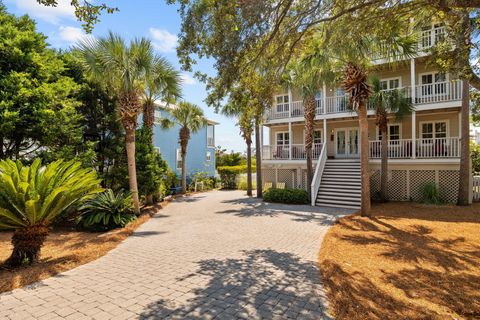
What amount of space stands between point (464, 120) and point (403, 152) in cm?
322

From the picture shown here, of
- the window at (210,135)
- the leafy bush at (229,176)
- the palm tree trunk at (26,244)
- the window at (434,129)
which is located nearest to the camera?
the palm tree trunk at (26,244)

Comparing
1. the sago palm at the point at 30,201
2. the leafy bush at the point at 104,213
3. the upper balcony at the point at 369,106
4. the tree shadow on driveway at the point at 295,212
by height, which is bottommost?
the tree shadow on driveway at the point at 295,212

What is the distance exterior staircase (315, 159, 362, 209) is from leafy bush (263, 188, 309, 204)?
0.80m

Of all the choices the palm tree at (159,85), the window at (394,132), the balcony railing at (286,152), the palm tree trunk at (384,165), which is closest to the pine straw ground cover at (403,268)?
the palm tree trunk at (384,165)

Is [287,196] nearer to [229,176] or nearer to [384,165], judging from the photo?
[384,165]

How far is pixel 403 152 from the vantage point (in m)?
15.9

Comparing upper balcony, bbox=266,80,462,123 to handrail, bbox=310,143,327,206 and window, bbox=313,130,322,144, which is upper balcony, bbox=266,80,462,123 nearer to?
window, bbox=313,130,322,144

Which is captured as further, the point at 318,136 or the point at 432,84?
the point at 318,136

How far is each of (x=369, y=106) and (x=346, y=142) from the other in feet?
14.7

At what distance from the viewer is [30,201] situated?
5.45 meters

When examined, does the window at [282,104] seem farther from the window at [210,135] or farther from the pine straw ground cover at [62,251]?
the pine straw ground cover at [62,251]

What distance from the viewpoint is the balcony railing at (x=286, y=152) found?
61.5ft

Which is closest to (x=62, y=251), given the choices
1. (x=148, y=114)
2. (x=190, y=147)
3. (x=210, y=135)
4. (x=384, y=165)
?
(x=148, y=114)

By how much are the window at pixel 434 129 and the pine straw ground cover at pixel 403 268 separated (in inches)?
291
